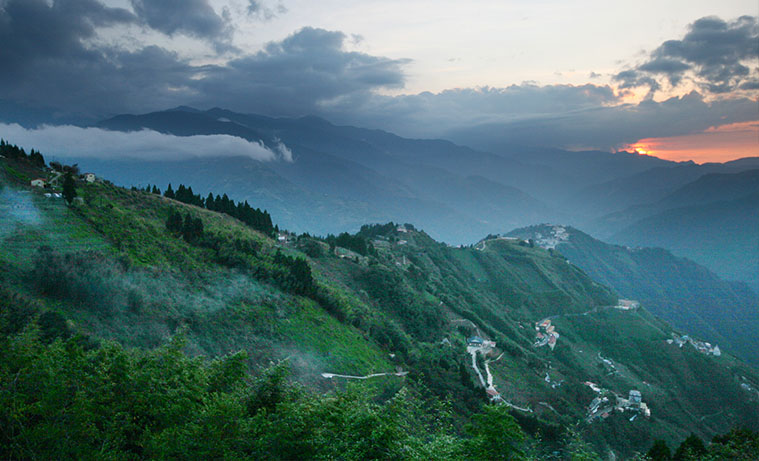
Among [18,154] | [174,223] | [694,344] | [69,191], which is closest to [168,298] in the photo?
[174,223]

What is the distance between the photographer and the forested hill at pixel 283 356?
9.72 metres

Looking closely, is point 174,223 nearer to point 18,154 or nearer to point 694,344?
point 18,154

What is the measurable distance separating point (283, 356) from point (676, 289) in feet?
602

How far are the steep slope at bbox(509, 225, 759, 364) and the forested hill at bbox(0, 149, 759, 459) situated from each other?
48.3 meters

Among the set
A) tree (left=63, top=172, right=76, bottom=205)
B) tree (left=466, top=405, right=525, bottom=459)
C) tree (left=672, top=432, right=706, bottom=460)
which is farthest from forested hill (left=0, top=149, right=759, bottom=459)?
tree (left=672, top=432, right=706, bottom=460)

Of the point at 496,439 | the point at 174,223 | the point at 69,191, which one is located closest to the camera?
the point at 496,439

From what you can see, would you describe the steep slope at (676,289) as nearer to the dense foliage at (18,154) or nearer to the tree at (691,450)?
the tree at (691,450)

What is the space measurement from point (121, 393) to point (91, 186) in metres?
35.9

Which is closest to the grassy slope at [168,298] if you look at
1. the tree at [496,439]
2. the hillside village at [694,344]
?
the tree at [496,439]

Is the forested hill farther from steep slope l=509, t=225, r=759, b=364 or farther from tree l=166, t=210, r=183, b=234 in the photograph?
steep slope l=509, t=225, r=759, b=364

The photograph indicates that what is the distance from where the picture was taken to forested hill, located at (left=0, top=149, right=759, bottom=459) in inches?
383

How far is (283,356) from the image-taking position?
2533 centimetres

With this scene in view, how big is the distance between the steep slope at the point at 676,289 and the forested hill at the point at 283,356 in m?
48.3

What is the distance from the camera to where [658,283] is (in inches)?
6240
